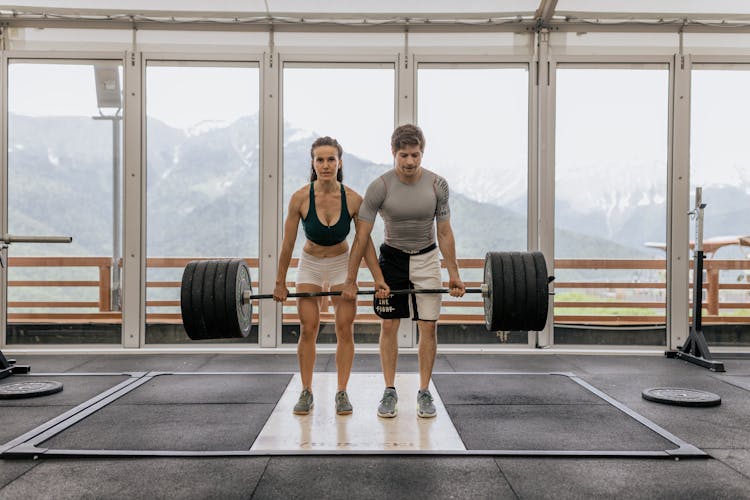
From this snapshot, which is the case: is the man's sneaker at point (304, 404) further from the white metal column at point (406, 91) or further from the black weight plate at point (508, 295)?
the white metal column at point (406, 91)

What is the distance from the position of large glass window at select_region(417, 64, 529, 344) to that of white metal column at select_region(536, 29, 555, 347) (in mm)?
103

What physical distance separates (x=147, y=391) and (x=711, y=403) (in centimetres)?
272

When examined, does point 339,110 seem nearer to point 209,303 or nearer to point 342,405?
point 209,303

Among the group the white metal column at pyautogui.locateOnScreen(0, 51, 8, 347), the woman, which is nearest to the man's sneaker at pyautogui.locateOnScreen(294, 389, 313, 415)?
the woman

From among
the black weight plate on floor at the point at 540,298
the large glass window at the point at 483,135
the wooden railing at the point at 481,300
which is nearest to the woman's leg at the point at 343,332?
the black weight plate on floor at the point at 540,298

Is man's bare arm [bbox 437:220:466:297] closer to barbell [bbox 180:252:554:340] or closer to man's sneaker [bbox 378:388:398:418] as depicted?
barbell [bbox 180:252:554:340]

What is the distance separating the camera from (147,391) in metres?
2.91

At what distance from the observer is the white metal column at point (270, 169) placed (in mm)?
4105

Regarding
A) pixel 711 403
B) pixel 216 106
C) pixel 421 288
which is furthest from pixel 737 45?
pixel 216 106

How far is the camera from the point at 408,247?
7.98ft

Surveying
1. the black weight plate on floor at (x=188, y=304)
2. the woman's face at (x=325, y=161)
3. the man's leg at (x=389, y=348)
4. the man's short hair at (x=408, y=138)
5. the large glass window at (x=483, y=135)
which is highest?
the large glass window at (x=483, y=135)

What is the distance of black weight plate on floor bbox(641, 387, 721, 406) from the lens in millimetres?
2645

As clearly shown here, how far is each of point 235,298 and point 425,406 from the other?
2.99 ft

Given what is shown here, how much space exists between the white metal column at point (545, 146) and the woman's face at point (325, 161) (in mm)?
2181
